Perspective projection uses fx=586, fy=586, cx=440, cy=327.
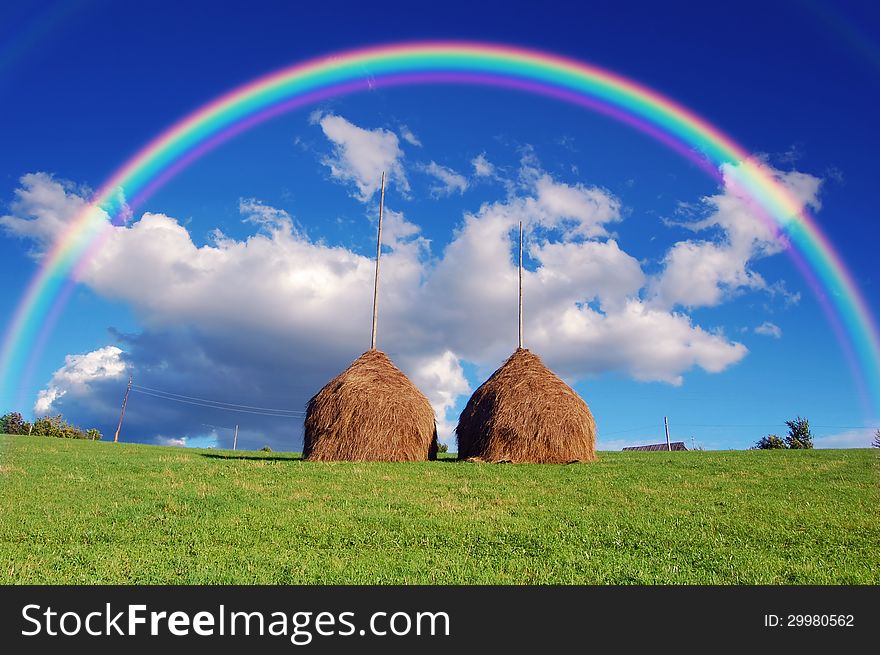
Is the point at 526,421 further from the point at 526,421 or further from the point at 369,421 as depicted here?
the point at 369,421

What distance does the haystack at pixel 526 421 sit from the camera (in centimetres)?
2189

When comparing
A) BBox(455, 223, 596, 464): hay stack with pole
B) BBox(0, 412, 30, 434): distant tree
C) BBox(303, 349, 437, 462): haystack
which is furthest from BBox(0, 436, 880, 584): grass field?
BBox(0, 412, 30, 434): distant tree

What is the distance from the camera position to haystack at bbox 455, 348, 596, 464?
21.9 meters

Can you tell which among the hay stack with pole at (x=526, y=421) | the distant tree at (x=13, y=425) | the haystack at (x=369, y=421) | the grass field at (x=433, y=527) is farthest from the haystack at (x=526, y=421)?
the distant tree at (x=13, y=425)

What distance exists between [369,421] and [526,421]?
5911 mm

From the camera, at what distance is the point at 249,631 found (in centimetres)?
543

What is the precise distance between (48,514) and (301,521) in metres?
4.84

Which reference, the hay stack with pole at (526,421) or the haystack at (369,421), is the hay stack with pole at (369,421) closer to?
the haystack at (369,421)

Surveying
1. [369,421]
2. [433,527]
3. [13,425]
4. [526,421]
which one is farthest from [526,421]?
[13,425]

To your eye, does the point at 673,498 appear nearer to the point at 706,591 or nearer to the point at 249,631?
the point at 706,591

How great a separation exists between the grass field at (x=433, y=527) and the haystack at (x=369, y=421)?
3971mm

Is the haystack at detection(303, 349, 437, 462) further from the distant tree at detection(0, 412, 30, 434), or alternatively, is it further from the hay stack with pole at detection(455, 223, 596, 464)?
the distant tree at detection(0, 412, 30, 434)

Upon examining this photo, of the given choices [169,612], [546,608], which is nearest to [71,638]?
[169,612]

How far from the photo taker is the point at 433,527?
9.63 m
